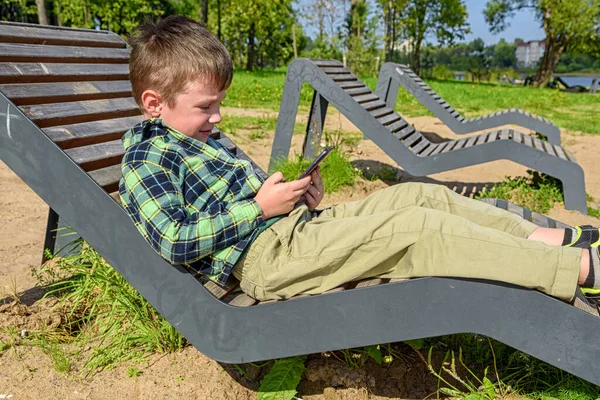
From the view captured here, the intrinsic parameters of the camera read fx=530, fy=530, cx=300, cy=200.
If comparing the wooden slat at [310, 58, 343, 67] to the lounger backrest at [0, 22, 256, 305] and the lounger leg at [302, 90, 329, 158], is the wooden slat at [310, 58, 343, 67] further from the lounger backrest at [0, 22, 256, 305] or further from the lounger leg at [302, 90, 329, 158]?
the lounger backrest at [0, 22, 256, 305]

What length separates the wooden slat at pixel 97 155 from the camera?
2062 millimetres

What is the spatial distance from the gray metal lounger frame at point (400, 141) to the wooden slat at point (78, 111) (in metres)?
2.57

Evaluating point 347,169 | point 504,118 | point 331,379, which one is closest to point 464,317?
point 331,379

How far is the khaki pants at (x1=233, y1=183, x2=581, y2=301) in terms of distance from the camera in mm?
1710

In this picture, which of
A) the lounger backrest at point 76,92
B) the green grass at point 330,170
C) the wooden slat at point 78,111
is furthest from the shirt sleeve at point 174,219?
the green grass at point 330,170

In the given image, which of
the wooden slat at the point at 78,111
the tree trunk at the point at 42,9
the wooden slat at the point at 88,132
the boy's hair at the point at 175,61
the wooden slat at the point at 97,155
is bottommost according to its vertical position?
the wooden slat at the point at 97,155

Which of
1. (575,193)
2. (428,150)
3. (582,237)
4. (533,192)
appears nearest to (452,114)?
(428,150)

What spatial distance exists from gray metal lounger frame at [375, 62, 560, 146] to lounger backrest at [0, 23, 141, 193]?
526 cm

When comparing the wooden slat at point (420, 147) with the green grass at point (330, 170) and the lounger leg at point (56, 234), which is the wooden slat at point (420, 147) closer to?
the green grass at point (330, 170)

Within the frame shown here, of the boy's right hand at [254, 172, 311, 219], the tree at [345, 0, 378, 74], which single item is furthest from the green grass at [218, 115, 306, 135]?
the tree at [345, 0, 378, 74]

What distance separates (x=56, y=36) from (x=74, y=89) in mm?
652

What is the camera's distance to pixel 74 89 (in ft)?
8.43

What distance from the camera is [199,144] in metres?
2.03

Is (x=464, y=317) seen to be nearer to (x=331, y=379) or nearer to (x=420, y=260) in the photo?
(x=420, y=260)
